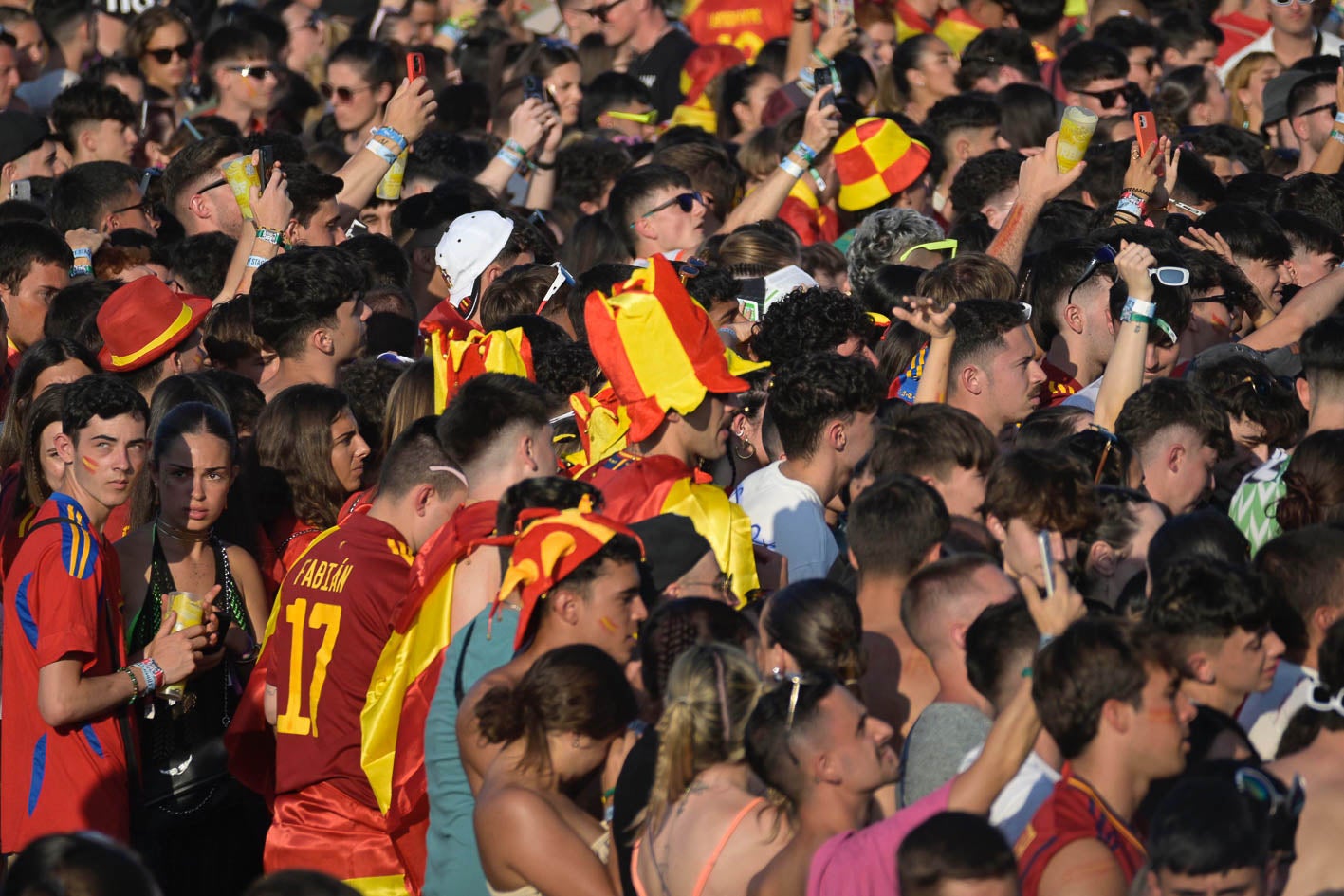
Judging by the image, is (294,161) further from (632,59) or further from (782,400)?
(632,59)

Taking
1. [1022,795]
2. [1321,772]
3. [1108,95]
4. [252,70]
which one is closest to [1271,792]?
[1321,772]

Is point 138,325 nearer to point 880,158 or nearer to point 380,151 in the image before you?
point 380,151

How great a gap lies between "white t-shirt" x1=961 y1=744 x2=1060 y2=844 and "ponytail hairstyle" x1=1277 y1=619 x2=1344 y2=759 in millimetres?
599

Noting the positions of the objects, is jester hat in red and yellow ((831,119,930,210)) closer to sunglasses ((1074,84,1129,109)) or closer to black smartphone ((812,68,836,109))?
black smartphone ((812,68,836,109))

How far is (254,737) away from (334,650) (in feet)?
2.25

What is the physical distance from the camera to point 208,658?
580 cm

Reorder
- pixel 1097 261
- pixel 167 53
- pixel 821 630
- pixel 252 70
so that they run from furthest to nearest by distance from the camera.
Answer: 1. pixel 167 53
2. pixel 252 70
3. pixel 1097 261
4. pixel 821 630

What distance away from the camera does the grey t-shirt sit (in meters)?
4.40

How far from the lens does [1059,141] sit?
794 centimetres

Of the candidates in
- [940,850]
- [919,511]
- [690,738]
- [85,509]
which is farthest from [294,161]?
[940,850]

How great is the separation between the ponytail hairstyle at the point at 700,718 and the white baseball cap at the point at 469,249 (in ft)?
13.1

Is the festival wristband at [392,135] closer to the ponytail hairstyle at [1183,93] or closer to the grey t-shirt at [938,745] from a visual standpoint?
the ponytail hairstyle at [1183,93]

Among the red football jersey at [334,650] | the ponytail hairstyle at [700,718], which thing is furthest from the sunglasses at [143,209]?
the ponytail hairstyle at [700,718]

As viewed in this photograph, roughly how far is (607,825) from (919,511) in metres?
1.28
